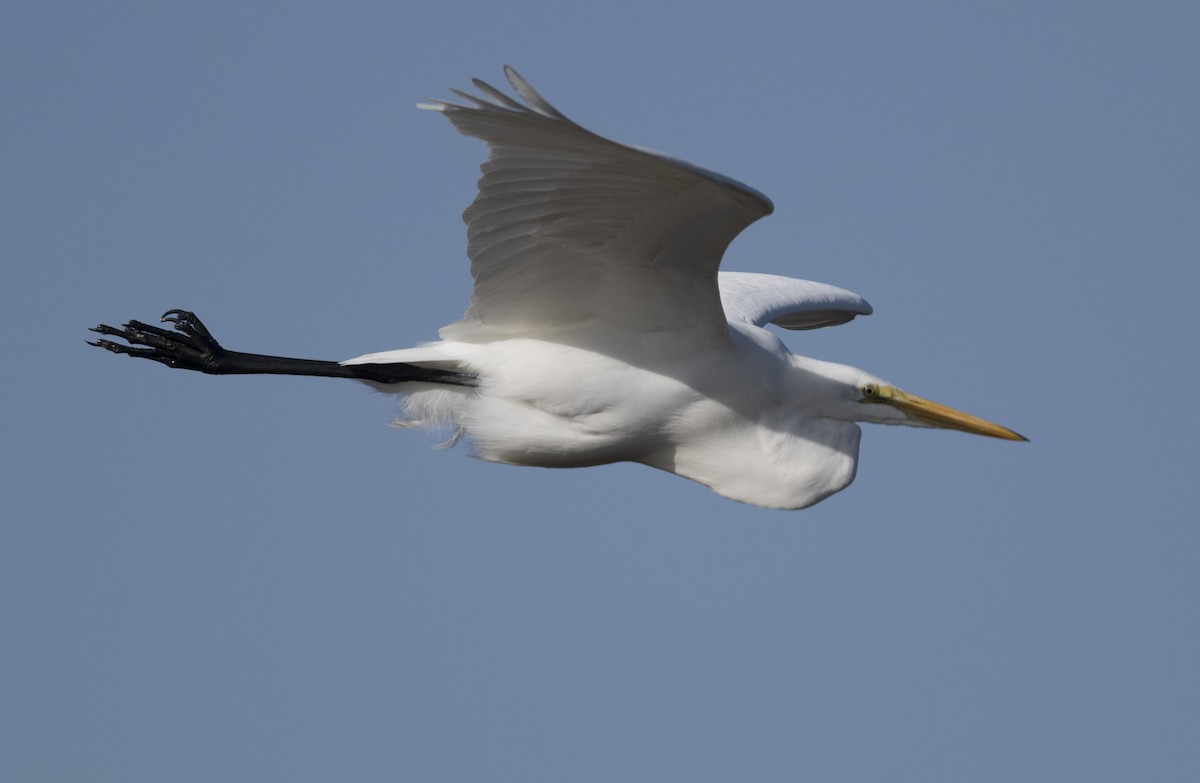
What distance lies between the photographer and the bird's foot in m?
9.22

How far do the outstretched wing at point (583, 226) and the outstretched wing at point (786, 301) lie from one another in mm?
1454

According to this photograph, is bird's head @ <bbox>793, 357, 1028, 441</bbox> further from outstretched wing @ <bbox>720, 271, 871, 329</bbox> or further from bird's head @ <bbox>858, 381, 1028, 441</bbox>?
outstretched wing @ <bbox>720, 271, 871, 329</bbox>

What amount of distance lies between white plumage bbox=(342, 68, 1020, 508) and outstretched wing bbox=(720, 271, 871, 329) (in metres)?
0.86

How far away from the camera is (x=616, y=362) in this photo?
829 centimetres

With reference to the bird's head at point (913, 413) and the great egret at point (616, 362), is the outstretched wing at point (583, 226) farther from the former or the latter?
the bird's head at point (913, 413)

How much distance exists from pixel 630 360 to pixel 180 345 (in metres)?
2.84

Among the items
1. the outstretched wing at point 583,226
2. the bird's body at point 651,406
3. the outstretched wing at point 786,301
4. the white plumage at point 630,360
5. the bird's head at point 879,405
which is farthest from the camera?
the outstretched wing at point 786,301

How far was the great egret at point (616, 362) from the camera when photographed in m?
7.33

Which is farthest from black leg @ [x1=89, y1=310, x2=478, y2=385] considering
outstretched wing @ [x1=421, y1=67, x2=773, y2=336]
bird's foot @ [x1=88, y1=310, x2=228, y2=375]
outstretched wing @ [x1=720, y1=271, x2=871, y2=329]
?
outstretched wing @ [x1=720, y1=271, x2=871, y2=329]

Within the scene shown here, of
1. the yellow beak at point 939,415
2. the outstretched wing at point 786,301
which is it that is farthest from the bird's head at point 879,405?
the outstretched wing at point 786,301

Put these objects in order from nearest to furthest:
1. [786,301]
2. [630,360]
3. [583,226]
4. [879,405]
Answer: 1. [583,226]
2. [630,360]
3. [879,405]
4. [786,301]

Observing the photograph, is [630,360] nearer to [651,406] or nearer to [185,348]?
[651,406]

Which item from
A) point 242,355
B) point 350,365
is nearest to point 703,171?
point 350,365

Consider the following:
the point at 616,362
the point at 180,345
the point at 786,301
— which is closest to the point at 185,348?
the point at 180,345
